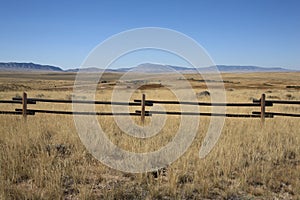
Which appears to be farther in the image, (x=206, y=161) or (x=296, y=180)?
(x=206, y=161)

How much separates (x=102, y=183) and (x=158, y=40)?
4.99 meters

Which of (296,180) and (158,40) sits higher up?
(158,40)

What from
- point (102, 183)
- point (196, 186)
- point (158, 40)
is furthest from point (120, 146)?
point (158, 40)

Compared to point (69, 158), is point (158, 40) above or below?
above

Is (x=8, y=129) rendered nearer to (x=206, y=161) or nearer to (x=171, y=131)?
(x=171, y=131)

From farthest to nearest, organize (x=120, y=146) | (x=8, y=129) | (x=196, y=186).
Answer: (x=8, y=129)
(x=120, y=146)
(x=196, y=186)

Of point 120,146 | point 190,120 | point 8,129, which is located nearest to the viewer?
point 120,146

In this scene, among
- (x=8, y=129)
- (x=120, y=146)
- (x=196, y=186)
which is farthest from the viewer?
(x=8, y=129)

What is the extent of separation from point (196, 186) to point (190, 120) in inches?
263

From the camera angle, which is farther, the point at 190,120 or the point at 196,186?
the point at 190,120

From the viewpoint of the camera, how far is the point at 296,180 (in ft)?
16.5

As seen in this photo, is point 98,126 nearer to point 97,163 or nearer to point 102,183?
point 97,163

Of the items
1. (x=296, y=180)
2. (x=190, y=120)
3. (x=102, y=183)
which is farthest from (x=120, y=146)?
(x=190, y=120)

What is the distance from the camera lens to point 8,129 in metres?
8.61
